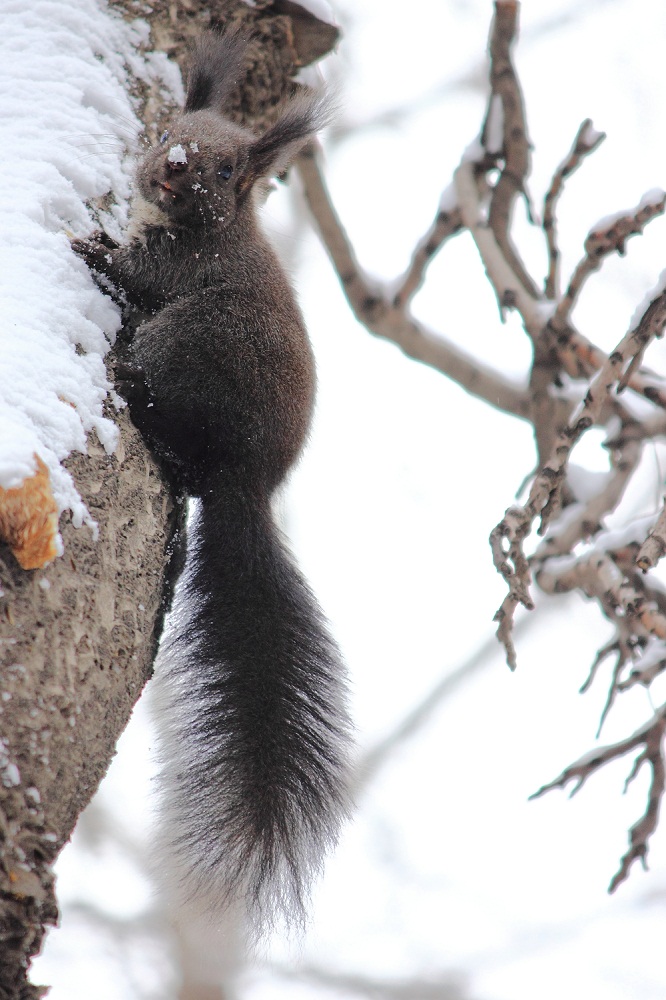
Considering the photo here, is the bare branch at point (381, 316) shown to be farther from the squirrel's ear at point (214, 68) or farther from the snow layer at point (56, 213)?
the snow layer at point (56, 213)

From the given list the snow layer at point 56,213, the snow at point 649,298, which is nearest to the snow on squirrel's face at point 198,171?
the snow layer at point 56,213

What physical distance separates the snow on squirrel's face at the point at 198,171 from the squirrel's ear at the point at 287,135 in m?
0.04

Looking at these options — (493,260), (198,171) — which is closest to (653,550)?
(493,260)

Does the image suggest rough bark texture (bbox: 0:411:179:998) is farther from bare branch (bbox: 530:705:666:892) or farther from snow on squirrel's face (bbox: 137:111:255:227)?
bare branch (bbox: 530:705:666:892)

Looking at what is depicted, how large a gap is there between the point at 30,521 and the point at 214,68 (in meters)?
1.81

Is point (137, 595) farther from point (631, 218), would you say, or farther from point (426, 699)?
point (426, 699)

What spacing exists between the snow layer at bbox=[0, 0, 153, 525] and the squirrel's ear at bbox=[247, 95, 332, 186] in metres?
0.38

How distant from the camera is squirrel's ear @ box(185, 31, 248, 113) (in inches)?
105

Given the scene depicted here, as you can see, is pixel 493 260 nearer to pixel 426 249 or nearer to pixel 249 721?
pixel 426 249

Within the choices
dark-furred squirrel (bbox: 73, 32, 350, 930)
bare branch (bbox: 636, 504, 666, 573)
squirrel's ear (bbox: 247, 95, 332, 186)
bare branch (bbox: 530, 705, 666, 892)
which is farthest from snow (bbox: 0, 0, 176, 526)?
bare branch (bbox: 530, 705, 666, 892)

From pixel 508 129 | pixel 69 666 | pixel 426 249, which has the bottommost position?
pixel 69 666

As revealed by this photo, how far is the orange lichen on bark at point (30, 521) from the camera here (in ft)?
4.61

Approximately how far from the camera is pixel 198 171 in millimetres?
2607

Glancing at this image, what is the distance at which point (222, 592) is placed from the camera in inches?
83.5
